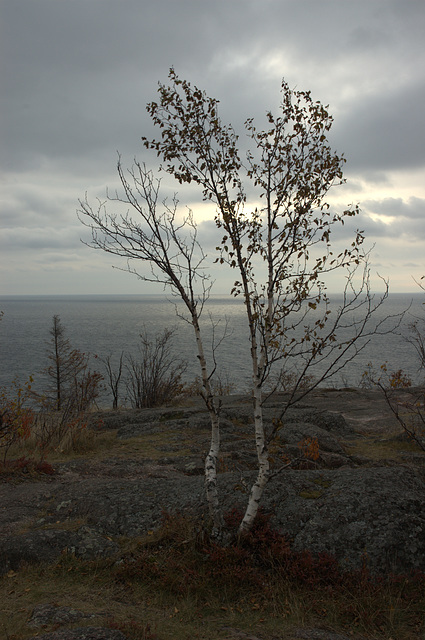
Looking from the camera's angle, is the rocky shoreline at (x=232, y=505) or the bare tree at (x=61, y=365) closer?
the rocky shoreline at (x=232, y=505)

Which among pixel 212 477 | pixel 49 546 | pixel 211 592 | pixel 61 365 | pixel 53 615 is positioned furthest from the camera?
pixel 61 365

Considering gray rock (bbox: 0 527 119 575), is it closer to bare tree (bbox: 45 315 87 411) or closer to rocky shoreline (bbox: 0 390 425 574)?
rocky shoreline (bbox: 0 390 425 574)

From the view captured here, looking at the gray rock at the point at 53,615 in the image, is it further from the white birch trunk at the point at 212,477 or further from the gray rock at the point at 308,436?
the gray rock at the point at 308,436

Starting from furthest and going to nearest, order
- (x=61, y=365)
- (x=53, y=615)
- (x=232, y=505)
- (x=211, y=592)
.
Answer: (x=61, y=365), (x=232, y=505), (x=211, y=592), (x=53, y=615)

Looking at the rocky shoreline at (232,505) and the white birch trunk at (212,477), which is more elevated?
the white birch trunk at (212,477)

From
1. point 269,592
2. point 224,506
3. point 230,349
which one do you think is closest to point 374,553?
point 269,592

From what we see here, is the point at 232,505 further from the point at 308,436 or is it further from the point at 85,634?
the point at 308,436

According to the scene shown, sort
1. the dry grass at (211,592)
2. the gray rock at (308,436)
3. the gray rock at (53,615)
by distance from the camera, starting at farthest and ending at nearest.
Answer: the gray rock at (308,436) → the dry grass at (211,592) → the gray rock at (53,615)

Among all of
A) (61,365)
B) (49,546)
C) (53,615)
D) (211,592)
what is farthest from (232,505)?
(61,365)

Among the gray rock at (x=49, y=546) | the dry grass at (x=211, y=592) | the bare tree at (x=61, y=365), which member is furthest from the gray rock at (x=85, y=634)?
the bare tree at (x=61, y=365)

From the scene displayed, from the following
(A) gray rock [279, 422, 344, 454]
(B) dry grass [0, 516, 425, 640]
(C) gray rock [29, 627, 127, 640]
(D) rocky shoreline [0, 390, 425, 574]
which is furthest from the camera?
(A) gray rock [279, 422, 344, 454]

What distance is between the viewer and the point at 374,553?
513cm

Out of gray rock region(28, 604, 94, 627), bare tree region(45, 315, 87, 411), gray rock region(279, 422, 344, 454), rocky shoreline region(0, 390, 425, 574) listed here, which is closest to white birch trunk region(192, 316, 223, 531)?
rocky shoreline region(0, 390, 425, 574)

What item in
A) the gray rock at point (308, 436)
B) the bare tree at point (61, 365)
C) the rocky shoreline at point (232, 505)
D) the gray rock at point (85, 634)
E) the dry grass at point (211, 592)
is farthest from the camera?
the bare tree at point (61, 365)
